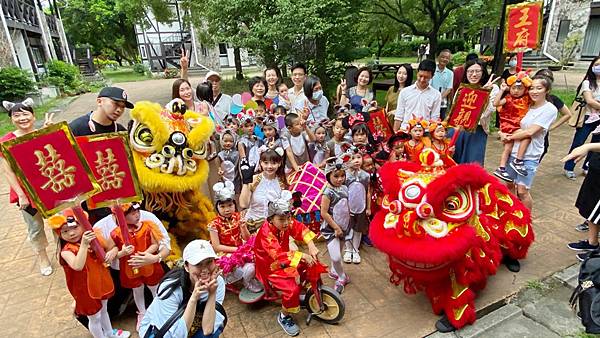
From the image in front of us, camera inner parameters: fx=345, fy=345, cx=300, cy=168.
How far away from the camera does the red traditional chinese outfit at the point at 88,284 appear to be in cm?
286

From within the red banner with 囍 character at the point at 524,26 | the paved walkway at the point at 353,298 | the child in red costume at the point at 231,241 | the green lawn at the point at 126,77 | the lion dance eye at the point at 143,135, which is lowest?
the paved walkway at the point at 353,298

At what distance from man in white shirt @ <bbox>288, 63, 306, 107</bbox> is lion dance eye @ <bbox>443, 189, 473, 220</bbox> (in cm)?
344

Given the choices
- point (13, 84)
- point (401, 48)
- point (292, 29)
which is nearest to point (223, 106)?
point (292, 29)

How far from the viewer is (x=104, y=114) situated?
3.54 meters

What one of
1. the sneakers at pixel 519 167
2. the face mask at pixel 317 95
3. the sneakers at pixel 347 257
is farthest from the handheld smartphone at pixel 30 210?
the sneakers at pixel 519 167

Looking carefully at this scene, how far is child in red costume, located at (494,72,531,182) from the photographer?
442 cm

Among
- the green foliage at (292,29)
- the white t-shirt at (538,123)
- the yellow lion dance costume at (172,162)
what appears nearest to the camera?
the yellow lion dance costume at (172,162)

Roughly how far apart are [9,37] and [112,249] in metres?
18.9

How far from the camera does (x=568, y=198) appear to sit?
18.0 feet

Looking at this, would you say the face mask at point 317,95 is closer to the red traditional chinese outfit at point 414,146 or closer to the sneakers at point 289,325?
the red traditional chinese outfit at point 414,146

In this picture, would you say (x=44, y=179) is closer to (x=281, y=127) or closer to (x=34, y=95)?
(x=281, y=127)

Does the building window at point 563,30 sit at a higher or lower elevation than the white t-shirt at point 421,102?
higher

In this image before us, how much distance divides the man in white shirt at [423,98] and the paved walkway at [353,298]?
6.99ft

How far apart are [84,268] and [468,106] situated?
474cm
